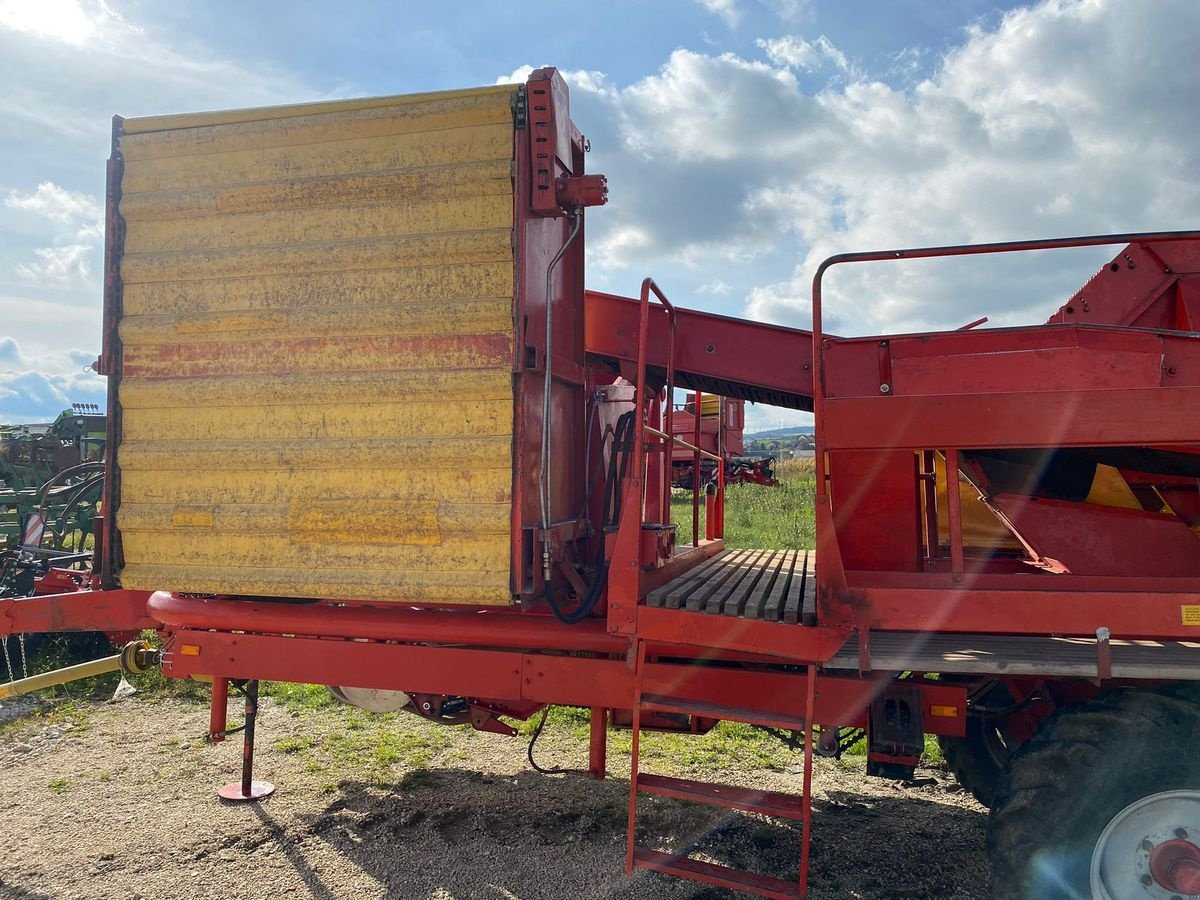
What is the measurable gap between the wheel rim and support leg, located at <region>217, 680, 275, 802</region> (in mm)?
4197

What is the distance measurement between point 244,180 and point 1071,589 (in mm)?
3971

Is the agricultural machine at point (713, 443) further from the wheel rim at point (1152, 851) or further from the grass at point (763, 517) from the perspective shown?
the wheel rim at point (1152, 851)

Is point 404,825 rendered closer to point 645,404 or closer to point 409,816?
point 409,816

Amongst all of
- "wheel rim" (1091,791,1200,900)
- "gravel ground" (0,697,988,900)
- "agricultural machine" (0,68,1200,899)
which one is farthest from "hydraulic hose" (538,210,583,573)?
"wheel rim" (1091,791,1200,900)

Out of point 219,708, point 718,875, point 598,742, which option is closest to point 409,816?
point 219,708

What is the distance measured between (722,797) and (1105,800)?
1397mm

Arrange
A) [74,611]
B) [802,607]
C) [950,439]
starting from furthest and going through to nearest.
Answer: [74,611] < [802,607] < [950,439]

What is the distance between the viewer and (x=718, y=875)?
3.18 meters

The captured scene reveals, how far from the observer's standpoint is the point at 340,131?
364 cm

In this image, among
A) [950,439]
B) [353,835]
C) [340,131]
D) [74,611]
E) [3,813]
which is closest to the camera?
[950,439]

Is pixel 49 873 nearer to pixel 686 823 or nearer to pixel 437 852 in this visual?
pixel 437 852

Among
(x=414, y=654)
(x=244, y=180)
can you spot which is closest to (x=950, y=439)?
(x=414, y=654)

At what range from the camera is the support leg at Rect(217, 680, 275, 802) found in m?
4.68

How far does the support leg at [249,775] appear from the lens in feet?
15.4
